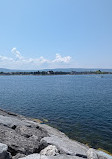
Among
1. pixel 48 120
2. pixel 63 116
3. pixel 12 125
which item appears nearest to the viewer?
pixel 12 125

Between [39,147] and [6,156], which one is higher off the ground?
[6,156]

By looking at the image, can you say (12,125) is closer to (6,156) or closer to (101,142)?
(6,156)

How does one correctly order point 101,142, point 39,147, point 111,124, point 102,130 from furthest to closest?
point 111,124 < point 102,130 < point 101,142 < point 39,147

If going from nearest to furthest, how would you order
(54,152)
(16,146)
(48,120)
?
(54,152) → (16,146) → (48,120)

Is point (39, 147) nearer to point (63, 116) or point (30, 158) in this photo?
point (30, 158)

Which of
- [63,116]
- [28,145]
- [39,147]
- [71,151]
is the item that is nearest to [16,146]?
[28,145]

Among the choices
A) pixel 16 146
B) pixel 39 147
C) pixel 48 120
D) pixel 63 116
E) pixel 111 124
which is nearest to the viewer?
pixel 16 146

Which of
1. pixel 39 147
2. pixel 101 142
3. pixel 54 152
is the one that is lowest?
pixel 101 142

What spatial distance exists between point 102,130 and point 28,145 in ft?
51.1

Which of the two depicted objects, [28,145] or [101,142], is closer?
[28,145]

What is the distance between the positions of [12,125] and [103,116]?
20389mm

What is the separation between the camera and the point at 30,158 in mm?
6590

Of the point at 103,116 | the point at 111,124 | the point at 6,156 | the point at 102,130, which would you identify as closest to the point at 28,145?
the point at 6,156

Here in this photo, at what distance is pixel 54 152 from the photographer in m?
7.29
